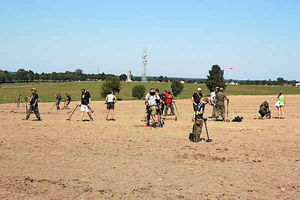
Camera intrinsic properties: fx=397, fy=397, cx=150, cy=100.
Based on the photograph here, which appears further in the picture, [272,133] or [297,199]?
[272,133]

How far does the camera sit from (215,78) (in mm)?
83688

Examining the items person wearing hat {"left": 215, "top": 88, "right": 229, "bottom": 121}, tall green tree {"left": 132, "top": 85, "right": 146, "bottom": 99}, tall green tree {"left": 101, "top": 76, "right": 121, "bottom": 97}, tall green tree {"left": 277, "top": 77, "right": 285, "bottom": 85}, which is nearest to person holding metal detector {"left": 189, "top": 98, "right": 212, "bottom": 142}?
person wearing hat {"left": 215, "top": 88, "right": 229, "bottom": 121}

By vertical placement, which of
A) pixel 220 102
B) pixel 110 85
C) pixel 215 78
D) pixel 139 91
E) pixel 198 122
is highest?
pixel 215 78

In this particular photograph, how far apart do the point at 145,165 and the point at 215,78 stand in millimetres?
75211

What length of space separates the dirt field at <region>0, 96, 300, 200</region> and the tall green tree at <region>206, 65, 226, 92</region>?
222ft

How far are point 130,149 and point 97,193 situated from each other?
181 inches

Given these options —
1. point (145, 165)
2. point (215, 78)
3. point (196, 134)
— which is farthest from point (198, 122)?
point (215, 78)

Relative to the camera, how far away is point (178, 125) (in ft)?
63.0

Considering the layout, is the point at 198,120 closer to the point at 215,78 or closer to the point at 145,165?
the point at 145,165

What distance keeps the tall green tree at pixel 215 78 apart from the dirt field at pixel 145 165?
67.8 metres

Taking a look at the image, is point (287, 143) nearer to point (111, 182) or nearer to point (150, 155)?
point (150, 155)

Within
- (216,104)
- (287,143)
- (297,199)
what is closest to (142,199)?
(297,199)

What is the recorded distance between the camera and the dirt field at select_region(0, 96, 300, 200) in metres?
7.87

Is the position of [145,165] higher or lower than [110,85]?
lower
